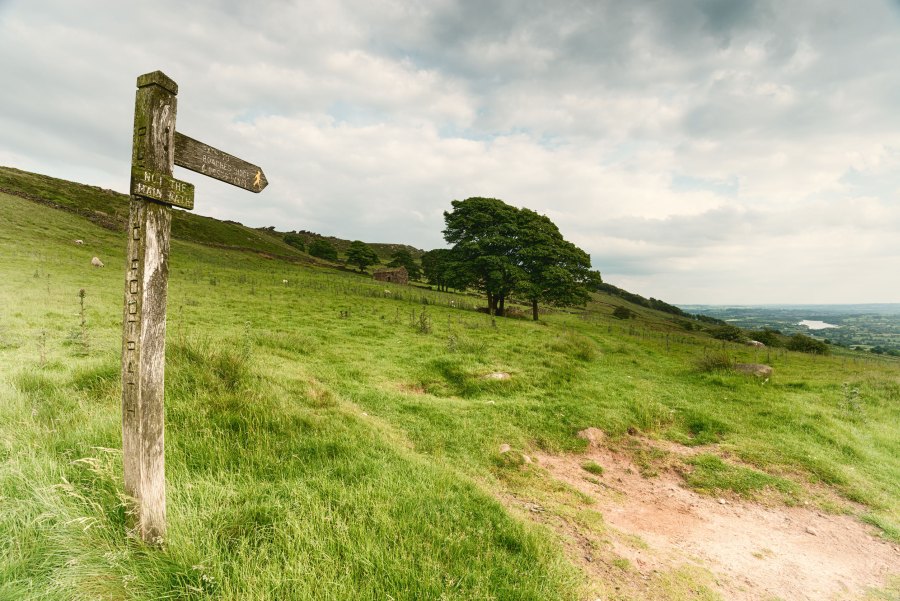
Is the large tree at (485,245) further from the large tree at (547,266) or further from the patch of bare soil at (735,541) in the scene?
the patch of bare soil at (735,541)

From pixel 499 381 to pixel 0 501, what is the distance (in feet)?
34.6

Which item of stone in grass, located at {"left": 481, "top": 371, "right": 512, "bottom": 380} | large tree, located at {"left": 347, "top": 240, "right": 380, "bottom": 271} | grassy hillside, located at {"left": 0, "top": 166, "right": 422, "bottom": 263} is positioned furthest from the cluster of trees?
grassy hillside, located at {"left": 0, "top": 166, "right": 422, "bottom": 263}

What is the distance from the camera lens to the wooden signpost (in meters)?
2.92

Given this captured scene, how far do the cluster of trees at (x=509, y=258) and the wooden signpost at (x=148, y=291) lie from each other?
1128 inches

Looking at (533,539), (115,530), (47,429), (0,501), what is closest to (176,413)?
(47,429)

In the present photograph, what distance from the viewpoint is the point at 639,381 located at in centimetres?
1480

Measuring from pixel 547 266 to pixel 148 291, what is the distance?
3221cm

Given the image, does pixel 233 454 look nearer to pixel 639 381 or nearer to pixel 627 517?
pixel 627 517

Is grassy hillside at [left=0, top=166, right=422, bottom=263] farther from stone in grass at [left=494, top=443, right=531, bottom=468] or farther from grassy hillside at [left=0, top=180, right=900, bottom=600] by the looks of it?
stone in grass at [left=494, top=443, right=531, bottom=468]

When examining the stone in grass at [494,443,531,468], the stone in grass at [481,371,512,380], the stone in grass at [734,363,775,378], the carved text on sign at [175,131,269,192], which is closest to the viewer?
the carved text on sign at [175,131,269,192]

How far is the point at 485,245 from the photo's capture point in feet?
109

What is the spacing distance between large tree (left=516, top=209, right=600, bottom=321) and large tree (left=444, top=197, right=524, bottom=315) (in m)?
0.89

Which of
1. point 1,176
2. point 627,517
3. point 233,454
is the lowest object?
point 627,517

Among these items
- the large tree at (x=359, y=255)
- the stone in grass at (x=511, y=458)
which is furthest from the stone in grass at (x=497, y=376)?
the large tree at (x=359, y=255)
